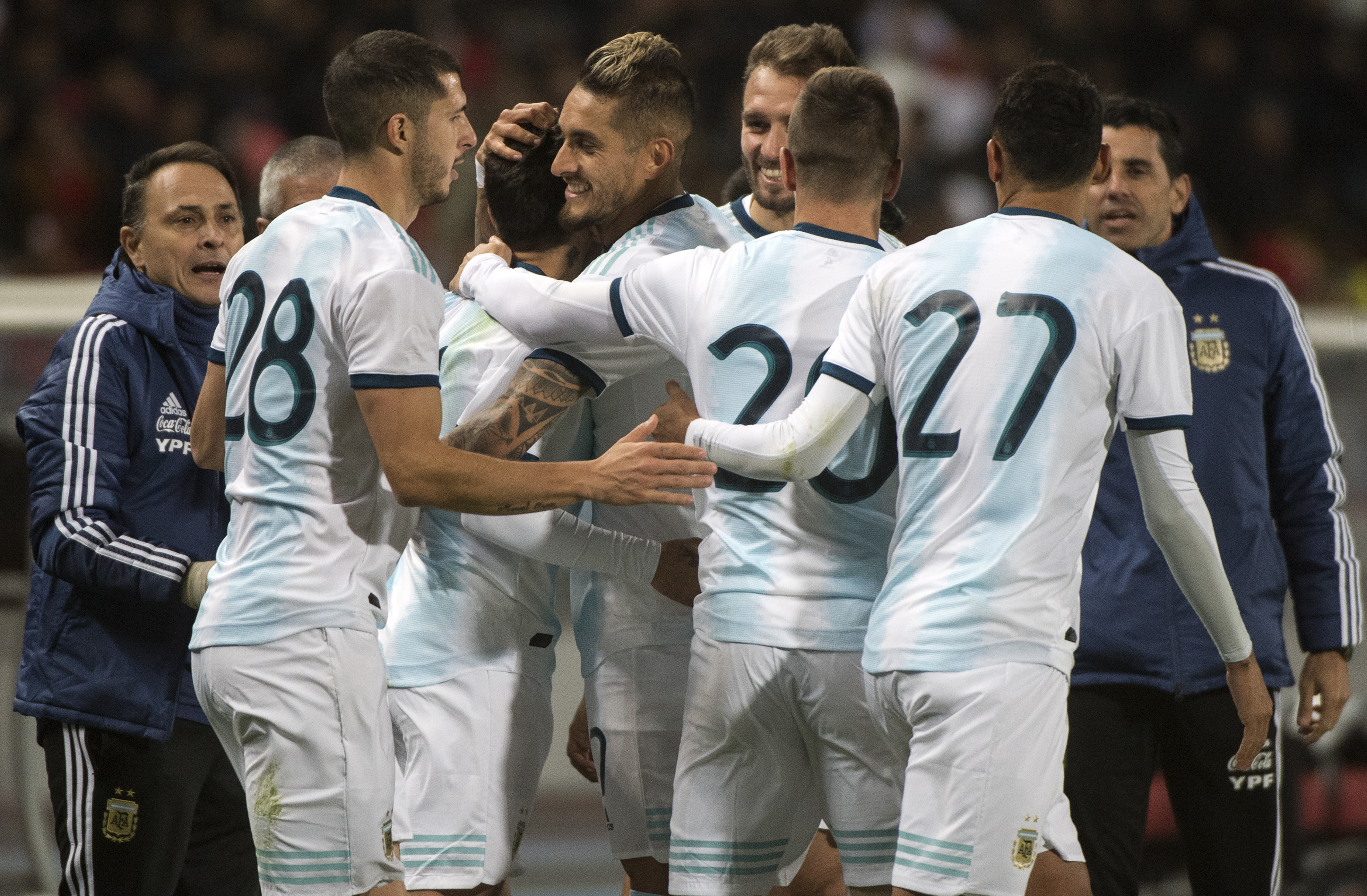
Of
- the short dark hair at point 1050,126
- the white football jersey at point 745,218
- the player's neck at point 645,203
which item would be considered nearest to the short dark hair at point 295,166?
the player's neck at point 645,203

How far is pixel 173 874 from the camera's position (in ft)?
14.4

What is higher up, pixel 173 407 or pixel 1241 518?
pixel 173 407

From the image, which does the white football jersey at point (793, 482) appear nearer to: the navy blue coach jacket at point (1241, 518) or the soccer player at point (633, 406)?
the soccer player at point (633, 406)

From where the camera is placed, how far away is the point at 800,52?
4.95 meters

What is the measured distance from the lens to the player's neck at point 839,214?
371cm

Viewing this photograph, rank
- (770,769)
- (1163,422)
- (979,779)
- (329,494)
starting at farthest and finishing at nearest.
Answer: (770,769), (329,494), (1163,422), (979,779)

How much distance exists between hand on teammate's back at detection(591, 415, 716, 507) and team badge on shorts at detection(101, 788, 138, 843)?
179 centimetres

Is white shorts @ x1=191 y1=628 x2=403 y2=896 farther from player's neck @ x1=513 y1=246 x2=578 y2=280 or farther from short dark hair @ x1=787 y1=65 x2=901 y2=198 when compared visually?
short dark hair @ x1=787 y1=65 x2=901 y2=198

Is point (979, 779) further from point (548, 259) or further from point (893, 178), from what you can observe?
point (548, 259)

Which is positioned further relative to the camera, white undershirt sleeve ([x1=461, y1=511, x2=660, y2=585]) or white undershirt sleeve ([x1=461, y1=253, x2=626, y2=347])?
white undershirt sleeve ([x1=461, y1=511, x2=660, y2=585])

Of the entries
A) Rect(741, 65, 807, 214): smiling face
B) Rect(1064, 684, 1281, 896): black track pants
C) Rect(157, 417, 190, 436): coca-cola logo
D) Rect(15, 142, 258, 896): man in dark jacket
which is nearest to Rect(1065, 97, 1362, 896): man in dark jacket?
Rect(1064, 684, 1281, 896): black track pants

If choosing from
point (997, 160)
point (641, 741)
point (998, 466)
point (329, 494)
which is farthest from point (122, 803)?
point (997, 160)

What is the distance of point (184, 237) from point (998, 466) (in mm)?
2749

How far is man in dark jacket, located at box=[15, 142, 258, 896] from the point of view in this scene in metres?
4.27
